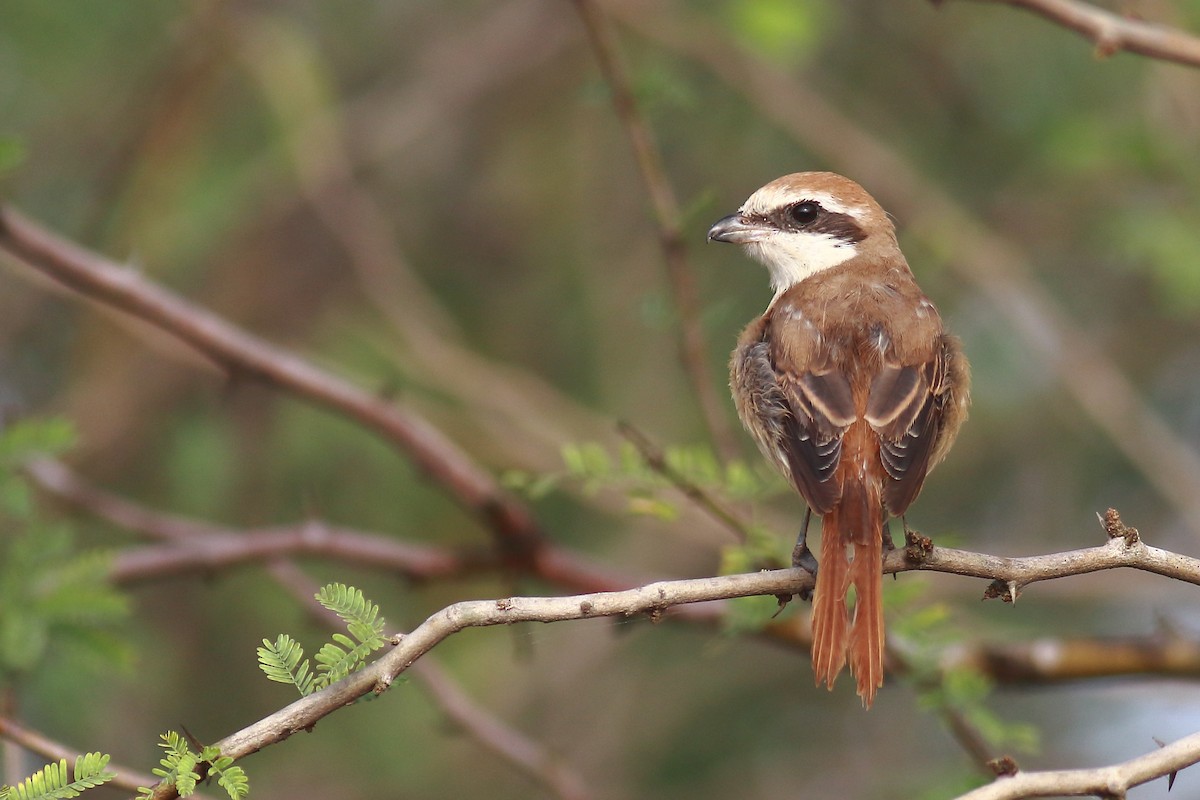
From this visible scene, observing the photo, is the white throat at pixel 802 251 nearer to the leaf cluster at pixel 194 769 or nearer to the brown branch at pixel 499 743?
the brown branch at pixel 499 743

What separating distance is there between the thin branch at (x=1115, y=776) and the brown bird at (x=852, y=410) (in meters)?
0.69

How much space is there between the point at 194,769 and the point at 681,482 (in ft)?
6.15

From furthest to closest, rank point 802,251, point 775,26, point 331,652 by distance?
point 775,26 < point 802,251 < point 331,652

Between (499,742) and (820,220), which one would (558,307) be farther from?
(499,742)

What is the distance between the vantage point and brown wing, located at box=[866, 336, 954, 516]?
3.95 m

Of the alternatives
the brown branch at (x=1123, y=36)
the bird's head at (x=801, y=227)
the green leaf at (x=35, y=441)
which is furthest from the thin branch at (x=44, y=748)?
the brown branch at (x=1123, y=36)

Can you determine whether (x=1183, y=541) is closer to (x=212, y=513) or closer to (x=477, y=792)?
(x=477, y=792)

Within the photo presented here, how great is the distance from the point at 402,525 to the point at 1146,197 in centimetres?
451

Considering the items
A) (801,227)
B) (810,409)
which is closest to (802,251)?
(801,227)

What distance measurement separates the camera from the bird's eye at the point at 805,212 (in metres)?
5.36

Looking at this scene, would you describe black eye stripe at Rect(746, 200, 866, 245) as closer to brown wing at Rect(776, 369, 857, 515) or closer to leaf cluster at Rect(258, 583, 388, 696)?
brown wing at Rect(776, 369, 857, 515)

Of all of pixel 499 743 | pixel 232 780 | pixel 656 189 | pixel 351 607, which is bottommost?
pixel 232 780

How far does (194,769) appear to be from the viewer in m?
2.59

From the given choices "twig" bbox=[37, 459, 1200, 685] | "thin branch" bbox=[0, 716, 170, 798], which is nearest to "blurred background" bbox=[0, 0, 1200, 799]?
"twig" bbox=[37, 459, 1200, 685]
